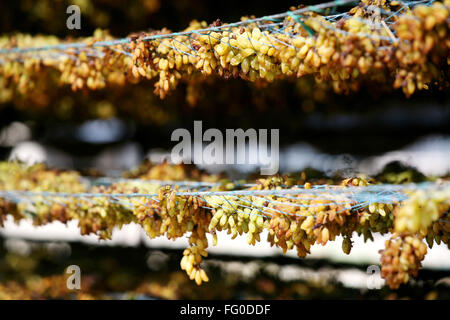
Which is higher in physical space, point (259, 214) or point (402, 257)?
point (259, 214)

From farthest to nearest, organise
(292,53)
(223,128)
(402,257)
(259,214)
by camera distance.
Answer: (223,128)
(259,214)
(292,53)
(402,257)

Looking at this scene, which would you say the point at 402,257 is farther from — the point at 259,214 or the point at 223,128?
the point at 223,128

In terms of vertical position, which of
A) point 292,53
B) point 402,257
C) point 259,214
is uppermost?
point 292,53

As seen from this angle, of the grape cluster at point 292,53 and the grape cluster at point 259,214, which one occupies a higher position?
the grape cluster at point 292,53

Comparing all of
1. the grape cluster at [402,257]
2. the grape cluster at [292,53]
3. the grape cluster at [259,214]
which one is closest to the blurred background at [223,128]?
the grape cluster at [292,53]

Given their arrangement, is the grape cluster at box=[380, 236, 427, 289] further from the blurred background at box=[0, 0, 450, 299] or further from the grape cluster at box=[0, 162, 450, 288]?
the blurred background at box=[0, 0, 450, 299]

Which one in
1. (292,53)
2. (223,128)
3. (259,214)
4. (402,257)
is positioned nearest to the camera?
(402,257)

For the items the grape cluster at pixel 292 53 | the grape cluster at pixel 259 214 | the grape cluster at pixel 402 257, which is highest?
the grape cluster at pixel 292 53

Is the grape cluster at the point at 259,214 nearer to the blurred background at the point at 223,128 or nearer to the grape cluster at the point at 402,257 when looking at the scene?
the grape cluster at the point at 402,257

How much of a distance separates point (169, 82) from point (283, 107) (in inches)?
62.2

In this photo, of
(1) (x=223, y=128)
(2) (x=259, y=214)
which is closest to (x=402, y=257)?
(2) (x=259, y=214)

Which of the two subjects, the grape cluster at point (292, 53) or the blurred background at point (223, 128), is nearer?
the grape cluster at point (292, 53)
